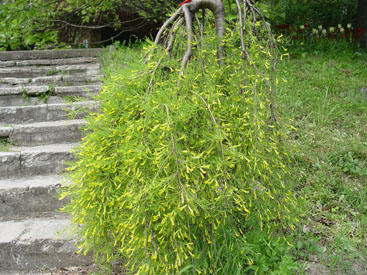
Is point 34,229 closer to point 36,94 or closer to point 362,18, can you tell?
point 36,94

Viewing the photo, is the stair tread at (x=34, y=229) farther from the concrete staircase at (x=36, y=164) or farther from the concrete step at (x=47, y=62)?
the concrete step at (x=47, y=62)

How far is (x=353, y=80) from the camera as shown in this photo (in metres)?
3.88

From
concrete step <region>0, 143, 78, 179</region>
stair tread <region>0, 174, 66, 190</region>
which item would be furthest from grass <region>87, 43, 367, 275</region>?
stair tread <region>0, 174, 66, 190</region>

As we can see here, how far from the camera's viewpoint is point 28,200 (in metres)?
2.44

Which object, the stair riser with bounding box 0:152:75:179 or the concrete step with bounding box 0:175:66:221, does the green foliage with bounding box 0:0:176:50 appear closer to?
the stair riser with bounding box 0:152:75:179

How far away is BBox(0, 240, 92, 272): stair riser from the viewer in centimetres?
209

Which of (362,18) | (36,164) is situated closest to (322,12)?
(362,18)

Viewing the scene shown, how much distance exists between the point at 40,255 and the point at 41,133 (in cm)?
127

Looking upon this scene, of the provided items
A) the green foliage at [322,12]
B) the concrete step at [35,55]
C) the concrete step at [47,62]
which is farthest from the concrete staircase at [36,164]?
the green foliage at [322,12]

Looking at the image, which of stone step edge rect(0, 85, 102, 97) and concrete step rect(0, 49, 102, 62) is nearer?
stone step edge rect(0, 85, 102, 97)

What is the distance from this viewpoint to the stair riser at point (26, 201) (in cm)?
243

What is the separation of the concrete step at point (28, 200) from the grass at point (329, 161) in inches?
68.2

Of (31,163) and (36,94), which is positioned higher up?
(36,94)

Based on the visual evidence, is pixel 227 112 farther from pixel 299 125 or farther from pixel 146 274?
pixel 299 125
